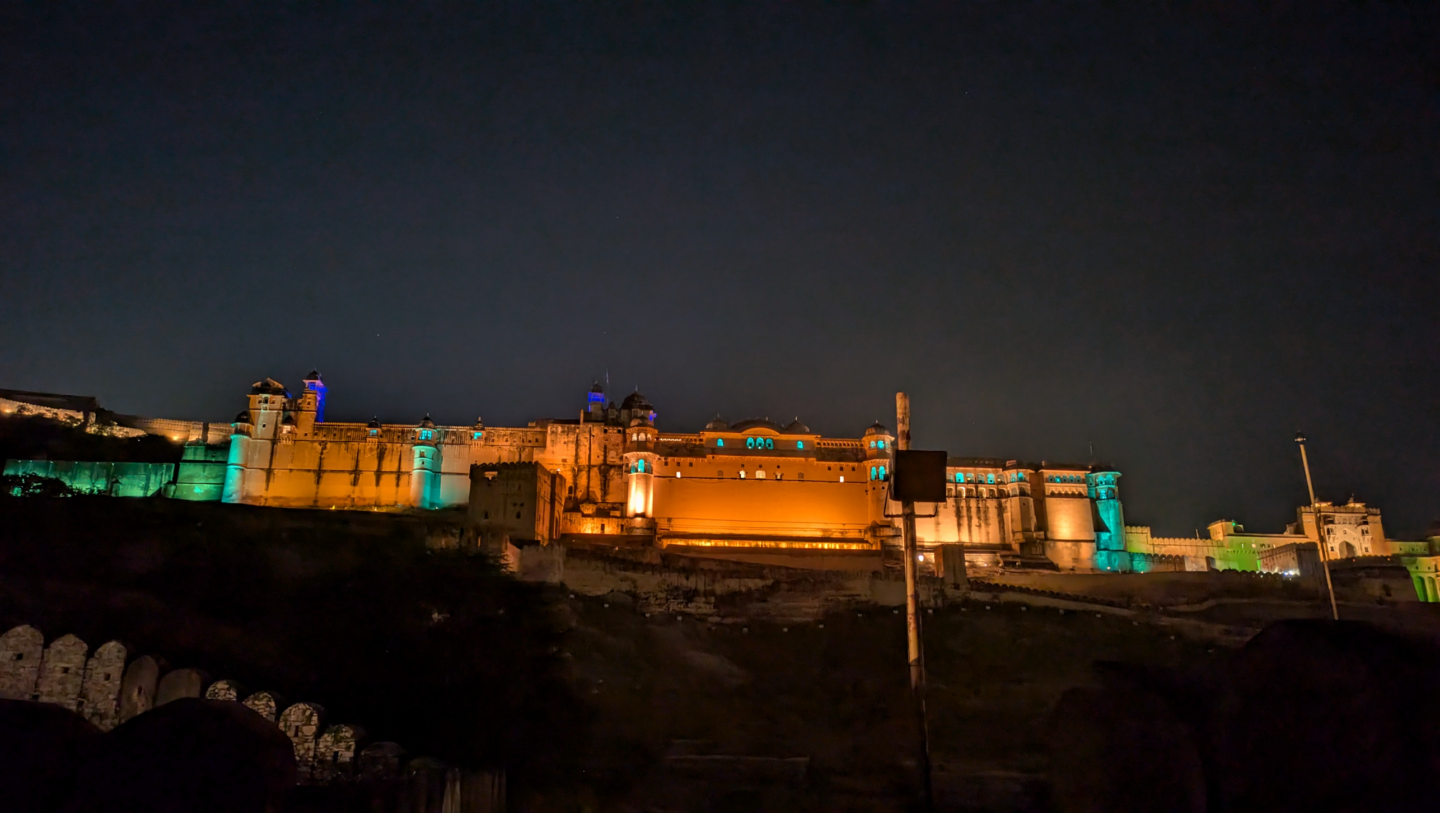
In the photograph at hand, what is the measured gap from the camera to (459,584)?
139ft

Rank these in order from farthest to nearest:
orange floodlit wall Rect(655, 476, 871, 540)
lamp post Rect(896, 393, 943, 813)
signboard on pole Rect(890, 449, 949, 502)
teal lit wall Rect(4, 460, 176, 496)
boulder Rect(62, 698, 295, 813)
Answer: orange floodlit wall Rect(655, 476, 871, 540), teal lit wall Rect(4, 460, 176, 496), signboard on pole Rect(890, 449, 949, 502), lamp post Rect(896, 393, 943, 813), boulder Rect(62, 698, 295, 813)

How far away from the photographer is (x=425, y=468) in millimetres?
71625

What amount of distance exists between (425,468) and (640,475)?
58.1ft

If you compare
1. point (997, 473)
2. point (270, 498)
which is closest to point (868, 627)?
point (997, 473)

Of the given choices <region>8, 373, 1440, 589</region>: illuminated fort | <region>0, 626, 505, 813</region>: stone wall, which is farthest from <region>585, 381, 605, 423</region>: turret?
<region>0, 626, 505, 813</region>: stone wall

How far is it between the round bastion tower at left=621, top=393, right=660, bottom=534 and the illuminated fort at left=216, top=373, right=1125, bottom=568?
11cm

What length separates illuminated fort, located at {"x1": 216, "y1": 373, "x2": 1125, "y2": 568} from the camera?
69875mm

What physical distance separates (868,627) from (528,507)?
73.4ft

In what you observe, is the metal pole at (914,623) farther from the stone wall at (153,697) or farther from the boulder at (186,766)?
the boulder at (186,766)

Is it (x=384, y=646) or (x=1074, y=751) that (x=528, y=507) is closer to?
(x=384, y=646)

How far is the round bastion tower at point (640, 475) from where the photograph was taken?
6894 centimetres

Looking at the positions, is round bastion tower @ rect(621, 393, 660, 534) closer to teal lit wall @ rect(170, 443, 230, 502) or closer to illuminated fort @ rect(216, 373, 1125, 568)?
illuminated fort @ rect(216, 373, 1125, 568)

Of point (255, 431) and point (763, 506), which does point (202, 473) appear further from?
point (763, 506)

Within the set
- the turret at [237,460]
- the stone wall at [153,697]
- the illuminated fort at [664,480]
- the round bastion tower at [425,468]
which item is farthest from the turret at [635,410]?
the stone wall at [153,697]
